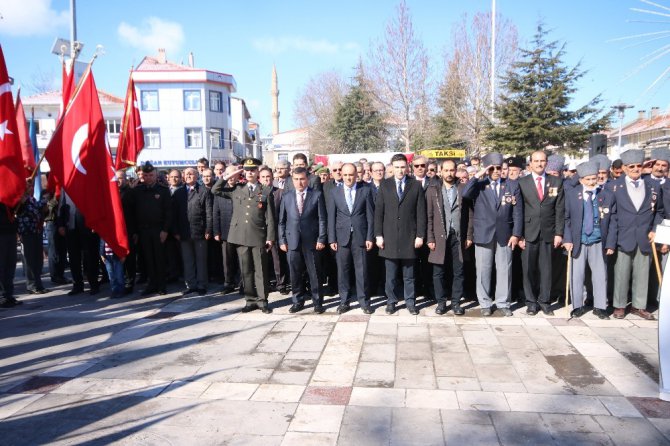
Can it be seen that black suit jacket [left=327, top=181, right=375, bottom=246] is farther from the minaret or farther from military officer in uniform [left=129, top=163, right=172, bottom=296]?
the minaret

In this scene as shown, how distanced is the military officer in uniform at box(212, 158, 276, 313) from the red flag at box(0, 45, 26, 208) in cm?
242

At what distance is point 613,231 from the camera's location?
6.78 m

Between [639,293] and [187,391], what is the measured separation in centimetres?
593

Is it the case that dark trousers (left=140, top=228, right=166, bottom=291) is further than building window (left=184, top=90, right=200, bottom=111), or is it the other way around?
building window (left=184, top=90, right=200, bottom=111)

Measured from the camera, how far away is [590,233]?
6777 mm

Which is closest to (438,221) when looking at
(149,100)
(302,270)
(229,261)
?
(302,270)

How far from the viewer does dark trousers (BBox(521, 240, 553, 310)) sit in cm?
698

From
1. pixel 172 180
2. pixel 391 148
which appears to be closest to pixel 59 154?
pixel 172 180

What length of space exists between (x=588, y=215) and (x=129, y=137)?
299 inches

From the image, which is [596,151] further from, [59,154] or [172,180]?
[59,154]

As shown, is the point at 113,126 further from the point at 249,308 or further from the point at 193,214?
the point at 249,308

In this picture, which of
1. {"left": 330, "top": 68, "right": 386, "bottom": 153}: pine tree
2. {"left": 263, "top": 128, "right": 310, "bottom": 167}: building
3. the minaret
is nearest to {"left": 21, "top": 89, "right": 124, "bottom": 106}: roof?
{"left": 263, "top": 128, "right": 310, "bottom": 167}: building

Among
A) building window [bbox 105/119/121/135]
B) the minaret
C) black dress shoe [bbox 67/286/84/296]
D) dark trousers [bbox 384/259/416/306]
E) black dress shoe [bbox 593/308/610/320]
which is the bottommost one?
black dress shoe [bbox 593/308/610/320]

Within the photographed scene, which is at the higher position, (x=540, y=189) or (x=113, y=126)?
Result: (x=113, y=126)
